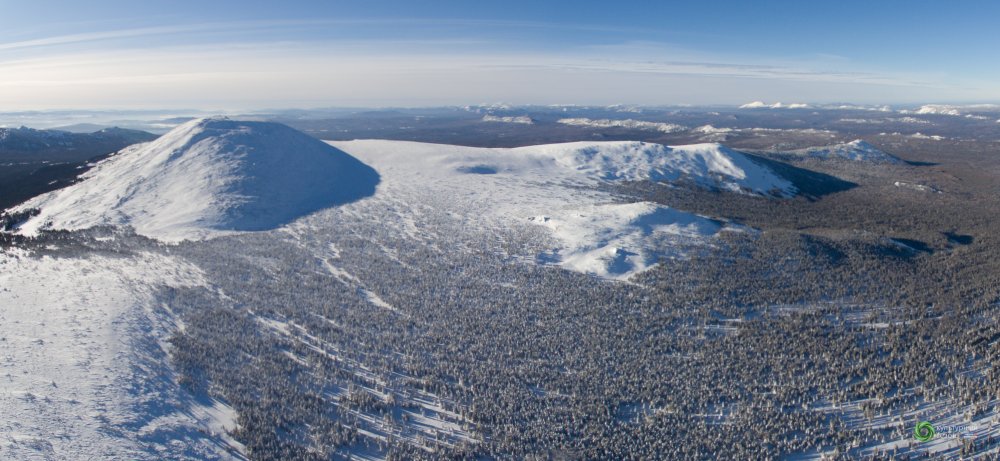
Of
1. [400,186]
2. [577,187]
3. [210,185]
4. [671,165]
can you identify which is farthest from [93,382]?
[671,165]

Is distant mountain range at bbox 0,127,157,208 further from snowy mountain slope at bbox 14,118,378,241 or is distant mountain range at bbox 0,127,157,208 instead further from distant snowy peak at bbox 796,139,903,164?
distant snowy peak at bbox 796,139,903,164

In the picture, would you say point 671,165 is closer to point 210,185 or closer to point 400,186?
point 400,186

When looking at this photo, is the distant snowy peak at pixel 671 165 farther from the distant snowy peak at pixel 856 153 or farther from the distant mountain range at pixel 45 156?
the distant mountain range at pixel 45 156

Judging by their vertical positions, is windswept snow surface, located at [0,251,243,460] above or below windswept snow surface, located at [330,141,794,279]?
below

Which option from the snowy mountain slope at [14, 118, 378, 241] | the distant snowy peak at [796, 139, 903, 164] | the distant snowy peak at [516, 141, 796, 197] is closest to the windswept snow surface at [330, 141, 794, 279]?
the distant snowy peak at [516, 141, 796, 197]

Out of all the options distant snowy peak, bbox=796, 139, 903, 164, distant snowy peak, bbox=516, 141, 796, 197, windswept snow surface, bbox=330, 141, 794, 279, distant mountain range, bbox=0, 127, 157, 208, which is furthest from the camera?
distant snowy peak, bbox=796, 139, 903, 164

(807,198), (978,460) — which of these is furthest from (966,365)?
(807,198)

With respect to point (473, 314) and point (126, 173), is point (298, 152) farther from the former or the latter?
point (473, 314)
